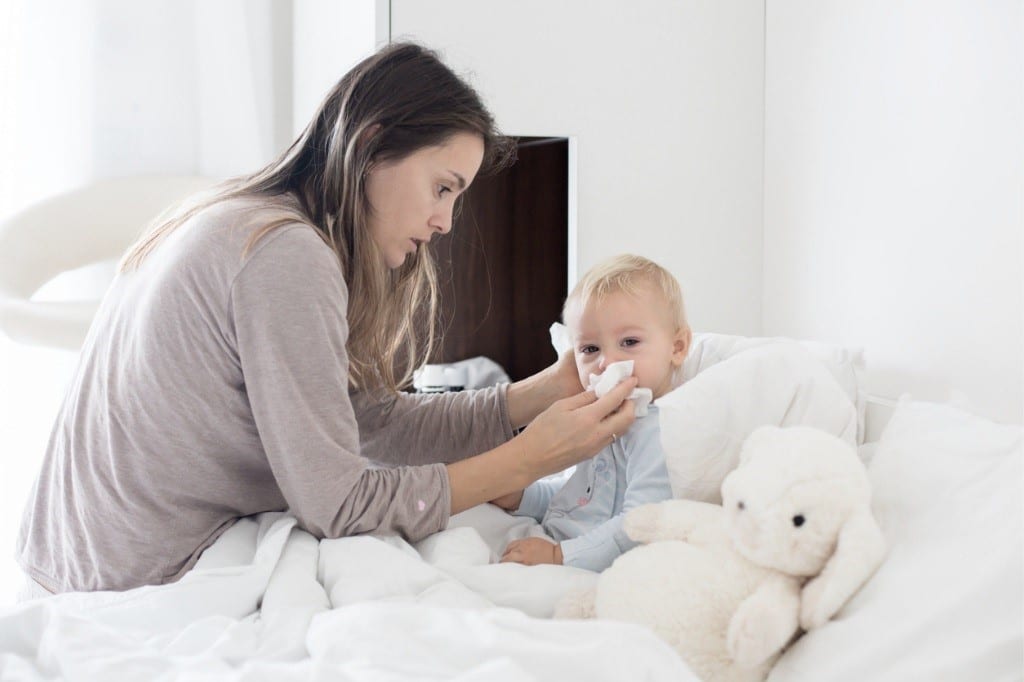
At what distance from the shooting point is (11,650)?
0.93 metres

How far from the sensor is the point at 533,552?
3.99ft

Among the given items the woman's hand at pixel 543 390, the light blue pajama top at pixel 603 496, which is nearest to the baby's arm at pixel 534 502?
the light blue pajama top at pixel 603 496

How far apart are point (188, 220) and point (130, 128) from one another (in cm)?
201

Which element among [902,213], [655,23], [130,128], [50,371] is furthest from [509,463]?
[130,128]

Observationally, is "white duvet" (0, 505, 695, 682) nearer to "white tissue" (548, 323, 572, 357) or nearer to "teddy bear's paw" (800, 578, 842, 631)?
"teddy bear's paw" (800, 578, 842, 631)

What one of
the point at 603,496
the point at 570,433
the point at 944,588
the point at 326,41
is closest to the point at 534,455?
the point at 570,433

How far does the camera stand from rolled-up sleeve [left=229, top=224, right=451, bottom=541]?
113cm

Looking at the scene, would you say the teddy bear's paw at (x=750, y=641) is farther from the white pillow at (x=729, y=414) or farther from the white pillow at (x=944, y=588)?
the white pillow at (x=729, y=414)

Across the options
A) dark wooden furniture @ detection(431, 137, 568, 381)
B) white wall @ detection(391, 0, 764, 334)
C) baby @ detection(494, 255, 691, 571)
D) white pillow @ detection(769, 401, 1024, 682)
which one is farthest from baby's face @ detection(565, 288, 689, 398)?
dark wooden furniture @ detection(431, 137, 568, 381)

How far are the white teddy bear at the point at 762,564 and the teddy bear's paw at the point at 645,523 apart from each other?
49mm

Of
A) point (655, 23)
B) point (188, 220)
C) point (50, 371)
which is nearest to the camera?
point (188, 220)

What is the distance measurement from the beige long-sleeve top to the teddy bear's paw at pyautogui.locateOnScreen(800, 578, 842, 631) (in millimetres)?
485

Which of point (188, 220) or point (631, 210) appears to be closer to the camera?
point (188, 220)

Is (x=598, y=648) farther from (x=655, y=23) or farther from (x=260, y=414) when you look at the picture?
(x=655, y=23)
